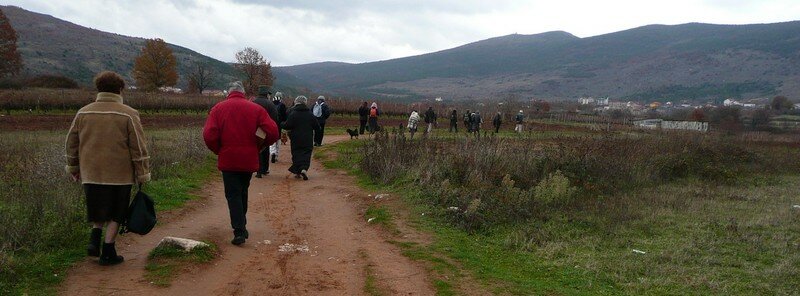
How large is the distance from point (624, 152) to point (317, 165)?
9690 mm

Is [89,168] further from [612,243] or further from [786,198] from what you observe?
[786,198]

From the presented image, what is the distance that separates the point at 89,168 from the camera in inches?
216

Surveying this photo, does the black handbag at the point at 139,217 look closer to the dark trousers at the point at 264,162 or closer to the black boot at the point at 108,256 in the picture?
the black boot at the point at 108,256

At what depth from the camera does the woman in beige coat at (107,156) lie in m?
5.50

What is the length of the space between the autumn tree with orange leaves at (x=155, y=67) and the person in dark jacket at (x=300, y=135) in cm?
6887

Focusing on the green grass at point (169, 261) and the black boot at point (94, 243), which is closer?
the green grass at point (169, 261)

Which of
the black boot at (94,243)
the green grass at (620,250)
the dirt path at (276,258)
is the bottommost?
the green grass at (620,250)

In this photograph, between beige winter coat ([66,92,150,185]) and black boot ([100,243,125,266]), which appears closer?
beige winter coat ([66,92,150,185])

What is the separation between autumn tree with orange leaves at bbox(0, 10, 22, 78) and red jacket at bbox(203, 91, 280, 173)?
6656 centimetres

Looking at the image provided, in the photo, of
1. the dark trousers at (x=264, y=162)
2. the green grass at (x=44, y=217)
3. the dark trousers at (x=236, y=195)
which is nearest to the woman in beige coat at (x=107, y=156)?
the green grass at (x=44, y=217)

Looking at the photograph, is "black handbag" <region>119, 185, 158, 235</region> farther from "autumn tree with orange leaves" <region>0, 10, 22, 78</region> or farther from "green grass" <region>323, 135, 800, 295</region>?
"autumn tree with orange leaves" <region>0, 10, 22, 78</region>

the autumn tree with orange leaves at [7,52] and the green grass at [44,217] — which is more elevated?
the autumn tree with orange leaves at [7,52]

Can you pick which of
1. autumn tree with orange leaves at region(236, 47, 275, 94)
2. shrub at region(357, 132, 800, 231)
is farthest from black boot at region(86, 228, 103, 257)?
autumn tree with orange leaves at region(236, 47, 275, 94)

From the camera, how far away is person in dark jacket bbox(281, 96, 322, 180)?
12.8 m
